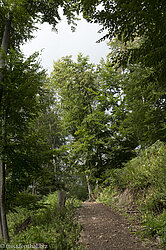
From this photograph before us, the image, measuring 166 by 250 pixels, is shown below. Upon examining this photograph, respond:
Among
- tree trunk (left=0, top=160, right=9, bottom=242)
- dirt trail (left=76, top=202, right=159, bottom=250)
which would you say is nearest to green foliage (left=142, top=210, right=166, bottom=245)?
dirt trail (left=76, top=202, right=159, bottom=250)

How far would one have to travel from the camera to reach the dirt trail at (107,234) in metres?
3.76

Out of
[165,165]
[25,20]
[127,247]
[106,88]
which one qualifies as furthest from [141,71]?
[127,247]

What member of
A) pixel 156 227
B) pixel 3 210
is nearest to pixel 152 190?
pixel 156 227

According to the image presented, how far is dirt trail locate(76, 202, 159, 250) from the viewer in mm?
3756

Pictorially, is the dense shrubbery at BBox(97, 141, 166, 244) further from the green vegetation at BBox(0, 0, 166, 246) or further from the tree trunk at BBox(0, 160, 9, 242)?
the tree trunk at BBox(0, 160, 9, 242)

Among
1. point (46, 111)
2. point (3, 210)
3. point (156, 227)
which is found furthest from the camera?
point (46, 111)

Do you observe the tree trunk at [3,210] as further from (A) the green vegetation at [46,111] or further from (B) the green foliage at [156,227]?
(B) the green foliage at [156,227]

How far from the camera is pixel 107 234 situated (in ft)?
14.4

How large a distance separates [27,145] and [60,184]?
1089cm

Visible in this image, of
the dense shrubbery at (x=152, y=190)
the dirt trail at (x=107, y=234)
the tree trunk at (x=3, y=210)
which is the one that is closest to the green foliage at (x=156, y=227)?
the dense shrubbery at (x=152, y=190)

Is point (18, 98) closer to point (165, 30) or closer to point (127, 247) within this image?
point (165, 30)

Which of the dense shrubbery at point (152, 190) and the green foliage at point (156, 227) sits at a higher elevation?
the dense shrubbery at point (152, 190)

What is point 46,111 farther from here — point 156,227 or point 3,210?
point 156,227

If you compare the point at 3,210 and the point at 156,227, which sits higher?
the point at 3,210
